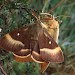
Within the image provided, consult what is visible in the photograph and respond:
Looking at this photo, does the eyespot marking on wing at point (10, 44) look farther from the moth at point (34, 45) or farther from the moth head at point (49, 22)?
the moth head at point (49, 22)

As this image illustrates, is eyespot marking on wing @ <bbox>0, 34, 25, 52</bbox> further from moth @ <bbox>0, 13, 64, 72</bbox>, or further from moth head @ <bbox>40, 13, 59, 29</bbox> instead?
moth head @ <bbox>40, 13, 59, 29</bbox>

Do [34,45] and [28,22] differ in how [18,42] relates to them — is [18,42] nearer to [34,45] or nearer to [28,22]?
[34,45]

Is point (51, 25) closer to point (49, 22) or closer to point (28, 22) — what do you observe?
point (49, 22)

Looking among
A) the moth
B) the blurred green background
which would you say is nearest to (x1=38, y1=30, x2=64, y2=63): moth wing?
the moth

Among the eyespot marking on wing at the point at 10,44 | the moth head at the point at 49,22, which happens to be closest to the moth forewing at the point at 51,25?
the moth head at the point at 49,22

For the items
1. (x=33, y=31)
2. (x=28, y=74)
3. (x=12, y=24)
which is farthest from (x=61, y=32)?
(x=33, y=31)

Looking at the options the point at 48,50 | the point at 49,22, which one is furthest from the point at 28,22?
the point at 48,50

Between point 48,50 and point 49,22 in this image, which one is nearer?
point 48,50
